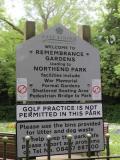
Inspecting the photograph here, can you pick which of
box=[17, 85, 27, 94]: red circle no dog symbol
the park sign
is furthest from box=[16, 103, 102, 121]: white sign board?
box=[17, 85, 27, 94]: red circle no dog symbol

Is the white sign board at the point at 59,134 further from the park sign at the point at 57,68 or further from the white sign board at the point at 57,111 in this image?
the park sign at the point at 57,68

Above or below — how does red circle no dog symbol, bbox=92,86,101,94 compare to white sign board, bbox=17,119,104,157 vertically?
above

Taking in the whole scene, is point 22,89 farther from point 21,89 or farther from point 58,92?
point 58,92

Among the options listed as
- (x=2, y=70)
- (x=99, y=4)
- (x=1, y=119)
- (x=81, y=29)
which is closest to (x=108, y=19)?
(x=99, y=4)

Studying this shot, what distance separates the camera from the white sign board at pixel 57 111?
6.48 meters

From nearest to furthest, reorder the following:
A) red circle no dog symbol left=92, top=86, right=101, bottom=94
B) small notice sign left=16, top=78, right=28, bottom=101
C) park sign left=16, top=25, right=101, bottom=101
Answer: small notice sign left=16, top=78, right=28, bottom=101, park sign left=16, top=25, right=101, bottom=101, red circle no dog symbol left=92, top=86, right=101, bottom=94

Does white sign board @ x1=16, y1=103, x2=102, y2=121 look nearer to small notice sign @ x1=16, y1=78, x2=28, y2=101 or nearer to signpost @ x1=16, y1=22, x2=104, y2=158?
signpost @ x1=16, y1=22, x2=104, y2=158

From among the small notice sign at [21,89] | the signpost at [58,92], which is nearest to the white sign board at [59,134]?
the signpost at [58,92]

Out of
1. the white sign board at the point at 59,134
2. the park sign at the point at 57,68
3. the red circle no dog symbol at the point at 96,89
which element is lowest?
the white sign board at the point at 59,134

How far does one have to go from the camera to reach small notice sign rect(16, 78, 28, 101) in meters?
6.45

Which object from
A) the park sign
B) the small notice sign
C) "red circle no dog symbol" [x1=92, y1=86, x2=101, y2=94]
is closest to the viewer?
the small notice sign

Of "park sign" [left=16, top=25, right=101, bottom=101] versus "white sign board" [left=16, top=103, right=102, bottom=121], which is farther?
"park sign" [left=16, top=25, right=101, bottom=101]

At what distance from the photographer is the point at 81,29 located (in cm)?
740

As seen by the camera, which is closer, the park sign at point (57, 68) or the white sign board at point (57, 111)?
the white sign board at point (57, 111)
